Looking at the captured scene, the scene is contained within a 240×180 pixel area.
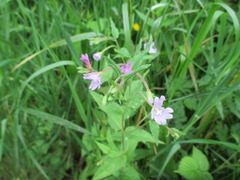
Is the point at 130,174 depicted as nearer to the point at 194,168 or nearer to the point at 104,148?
the point at 104,148

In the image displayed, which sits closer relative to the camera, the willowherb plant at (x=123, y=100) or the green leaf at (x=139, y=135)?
the willowherb plant at (x=123, y=100)

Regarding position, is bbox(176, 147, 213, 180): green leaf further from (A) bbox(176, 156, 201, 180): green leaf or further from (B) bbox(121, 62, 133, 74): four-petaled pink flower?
(B) bbox(121, 62, 133, 74): four-petaled pink flower

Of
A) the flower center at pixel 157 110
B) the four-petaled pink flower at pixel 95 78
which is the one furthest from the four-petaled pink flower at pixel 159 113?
the four-petaled pink flower at pixel 95 78

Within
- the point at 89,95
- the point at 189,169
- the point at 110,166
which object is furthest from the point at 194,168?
the point at 89,95

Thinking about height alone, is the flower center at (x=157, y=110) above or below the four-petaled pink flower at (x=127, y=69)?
below

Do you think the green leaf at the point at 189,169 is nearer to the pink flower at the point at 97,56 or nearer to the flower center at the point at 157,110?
the flower center at the point at 157,110

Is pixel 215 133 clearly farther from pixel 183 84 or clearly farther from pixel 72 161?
pixel 72 161

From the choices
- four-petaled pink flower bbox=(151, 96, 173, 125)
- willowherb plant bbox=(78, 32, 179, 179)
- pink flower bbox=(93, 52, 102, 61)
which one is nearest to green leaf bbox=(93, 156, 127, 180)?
willowherb plant bbox=(78, 32, 179, 179)

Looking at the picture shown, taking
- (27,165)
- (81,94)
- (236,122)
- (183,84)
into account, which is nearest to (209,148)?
(236,122)

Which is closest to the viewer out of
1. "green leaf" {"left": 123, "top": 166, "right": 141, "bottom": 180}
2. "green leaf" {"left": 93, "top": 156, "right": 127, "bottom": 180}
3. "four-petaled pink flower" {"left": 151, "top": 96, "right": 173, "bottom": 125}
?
"four-petaled pink flower" {"left": 151, "top": 96, "right": 173, "bottom": 125}

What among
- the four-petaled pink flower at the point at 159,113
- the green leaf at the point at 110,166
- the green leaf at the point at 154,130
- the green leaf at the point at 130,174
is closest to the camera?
the four-petaled pink flower at the point at 159,113
